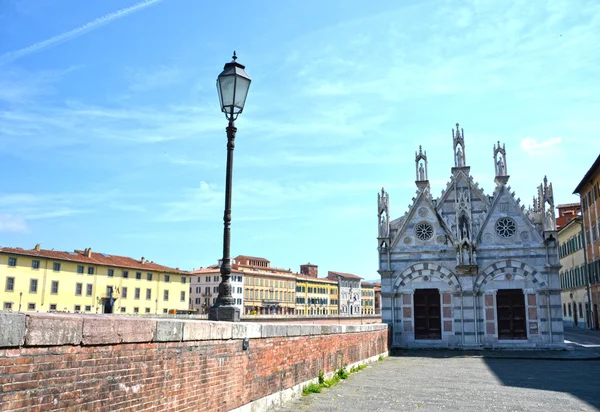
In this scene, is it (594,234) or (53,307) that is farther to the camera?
(53,307)

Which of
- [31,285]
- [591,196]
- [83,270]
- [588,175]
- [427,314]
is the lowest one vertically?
[427,314]

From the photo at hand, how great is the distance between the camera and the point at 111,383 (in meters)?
5.13

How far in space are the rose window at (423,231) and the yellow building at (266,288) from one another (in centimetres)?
6665

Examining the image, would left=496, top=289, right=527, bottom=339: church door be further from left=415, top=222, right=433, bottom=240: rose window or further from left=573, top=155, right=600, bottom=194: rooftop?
left=573, top=155, right=600, bottom=194: rooftop

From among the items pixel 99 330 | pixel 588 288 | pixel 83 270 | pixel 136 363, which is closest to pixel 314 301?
pixel 83 270

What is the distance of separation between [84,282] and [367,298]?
85.0 metres

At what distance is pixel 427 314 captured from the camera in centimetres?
2598

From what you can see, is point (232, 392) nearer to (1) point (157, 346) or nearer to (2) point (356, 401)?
(1) point (157, 346)

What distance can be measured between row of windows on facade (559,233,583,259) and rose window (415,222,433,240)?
29.2 m

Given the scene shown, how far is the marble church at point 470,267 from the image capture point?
2458 centimetres

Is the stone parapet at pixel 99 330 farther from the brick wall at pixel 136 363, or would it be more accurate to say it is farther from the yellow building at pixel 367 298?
the yellow building at pixel 367 298

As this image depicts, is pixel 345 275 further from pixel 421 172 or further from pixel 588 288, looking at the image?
pixel 421 172

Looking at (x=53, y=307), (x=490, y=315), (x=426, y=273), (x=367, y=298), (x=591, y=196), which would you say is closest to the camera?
(x=490, y=315)

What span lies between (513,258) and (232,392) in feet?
67.3
